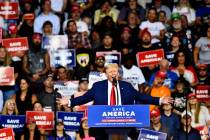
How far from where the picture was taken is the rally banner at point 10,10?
16297 mm

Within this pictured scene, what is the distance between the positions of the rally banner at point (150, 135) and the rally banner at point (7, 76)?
2909mm

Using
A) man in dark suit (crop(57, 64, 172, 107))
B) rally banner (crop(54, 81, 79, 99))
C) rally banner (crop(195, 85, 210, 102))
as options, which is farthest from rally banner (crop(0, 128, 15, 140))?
rally banner (crop(195, 85, 210, 102))

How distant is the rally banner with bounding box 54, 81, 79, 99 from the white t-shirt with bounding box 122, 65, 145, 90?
3.06ft

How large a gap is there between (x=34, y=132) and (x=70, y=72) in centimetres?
194

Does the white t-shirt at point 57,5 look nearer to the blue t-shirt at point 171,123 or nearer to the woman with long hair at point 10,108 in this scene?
the woman with long hair at point 10,108

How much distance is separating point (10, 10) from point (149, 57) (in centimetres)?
334

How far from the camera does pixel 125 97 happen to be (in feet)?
33.5

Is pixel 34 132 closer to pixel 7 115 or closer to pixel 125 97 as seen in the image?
pixel 7 115

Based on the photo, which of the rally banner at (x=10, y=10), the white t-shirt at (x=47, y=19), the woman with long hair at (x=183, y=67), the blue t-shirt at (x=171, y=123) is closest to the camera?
the blue t-shirt at (x=171, y=123)

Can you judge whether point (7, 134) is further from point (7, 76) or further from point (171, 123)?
point (171, 123)

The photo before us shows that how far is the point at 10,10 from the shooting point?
643 inches

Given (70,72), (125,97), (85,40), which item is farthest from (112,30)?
(125,97)

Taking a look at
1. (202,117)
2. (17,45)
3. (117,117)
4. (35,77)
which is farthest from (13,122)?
(117,117)

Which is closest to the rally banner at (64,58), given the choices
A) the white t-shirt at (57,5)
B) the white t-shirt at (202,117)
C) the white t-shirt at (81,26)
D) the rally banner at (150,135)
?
the white t-shirt at (81,26)
